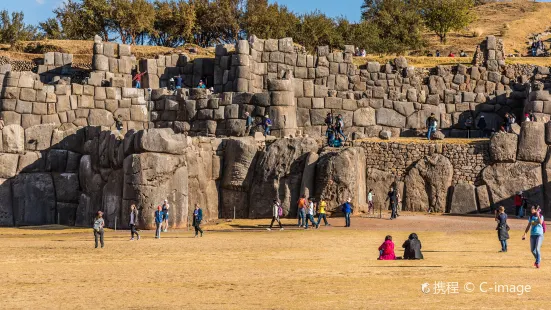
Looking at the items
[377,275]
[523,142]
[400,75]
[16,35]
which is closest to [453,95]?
[400,75]

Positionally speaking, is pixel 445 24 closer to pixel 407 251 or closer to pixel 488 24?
pixel 488 24

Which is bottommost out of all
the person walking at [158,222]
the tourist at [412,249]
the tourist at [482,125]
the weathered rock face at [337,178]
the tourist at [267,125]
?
the tourist at [412,249]

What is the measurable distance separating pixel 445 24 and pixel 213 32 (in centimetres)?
1995

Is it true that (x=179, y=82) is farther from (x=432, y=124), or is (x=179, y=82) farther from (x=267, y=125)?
(x=432, y=124)

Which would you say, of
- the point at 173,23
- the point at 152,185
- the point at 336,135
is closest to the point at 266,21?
the point at 173,23

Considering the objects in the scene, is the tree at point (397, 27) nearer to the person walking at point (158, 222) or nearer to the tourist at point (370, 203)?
the tourist at point (370, 203)

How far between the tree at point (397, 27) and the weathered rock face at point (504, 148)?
103ft

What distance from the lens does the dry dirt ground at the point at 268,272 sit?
16844 mm

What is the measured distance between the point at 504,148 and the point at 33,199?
2008cm

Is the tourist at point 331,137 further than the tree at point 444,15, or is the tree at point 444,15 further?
the tree at point 444,15

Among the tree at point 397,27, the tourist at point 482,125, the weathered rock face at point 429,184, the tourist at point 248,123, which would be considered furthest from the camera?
the tree at point 397,27

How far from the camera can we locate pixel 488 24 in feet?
297

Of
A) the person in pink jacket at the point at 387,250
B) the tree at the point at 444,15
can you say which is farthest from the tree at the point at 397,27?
the person in pink jacket at the point at 387,250

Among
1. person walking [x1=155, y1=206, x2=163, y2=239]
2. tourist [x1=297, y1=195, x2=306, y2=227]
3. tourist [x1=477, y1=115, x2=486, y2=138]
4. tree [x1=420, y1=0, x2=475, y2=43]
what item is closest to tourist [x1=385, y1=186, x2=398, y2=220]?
tourist [x1=297, y1=195, x2=306, y2=227]
